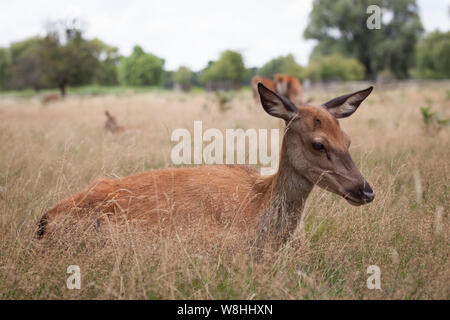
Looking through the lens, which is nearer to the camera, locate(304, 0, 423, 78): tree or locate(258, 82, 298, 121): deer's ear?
locate(258, 82, 298, 121): deer's ear

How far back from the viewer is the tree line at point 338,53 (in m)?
34.6

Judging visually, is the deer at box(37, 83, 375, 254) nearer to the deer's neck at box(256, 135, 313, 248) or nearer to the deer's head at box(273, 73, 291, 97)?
the deer's neck at box(256, 135, 313, 248)

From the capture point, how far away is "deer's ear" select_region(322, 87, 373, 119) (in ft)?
11.3

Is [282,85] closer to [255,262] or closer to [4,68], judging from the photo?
[255,262]

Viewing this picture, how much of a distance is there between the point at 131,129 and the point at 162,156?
358 centimetres

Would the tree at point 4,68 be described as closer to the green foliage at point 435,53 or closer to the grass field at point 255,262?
the green foliage at point 435,53

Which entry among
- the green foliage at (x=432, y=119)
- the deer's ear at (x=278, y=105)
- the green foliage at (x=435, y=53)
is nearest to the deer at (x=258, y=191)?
the deer's ear at (x=278, y=105)

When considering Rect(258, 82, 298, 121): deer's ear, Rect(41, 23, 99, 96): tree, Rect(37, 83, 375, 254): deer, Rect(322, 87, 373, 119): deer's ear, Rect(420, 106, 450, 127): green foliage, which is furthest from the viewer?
Rect(41, 23, 99, 96): tree

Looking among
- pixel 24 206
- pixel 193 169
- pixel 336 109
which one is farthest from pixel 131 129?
pixel 336 109

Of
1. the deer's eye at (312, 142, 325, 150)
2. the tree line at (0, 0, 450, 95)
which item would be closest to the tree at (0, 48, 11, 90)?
the tree line at (0, 0, 450, 95)

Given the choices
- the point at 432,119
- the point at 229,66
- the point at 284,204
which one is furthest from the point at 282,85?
the point at 284,204

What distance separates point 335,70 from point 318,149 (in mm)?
46911

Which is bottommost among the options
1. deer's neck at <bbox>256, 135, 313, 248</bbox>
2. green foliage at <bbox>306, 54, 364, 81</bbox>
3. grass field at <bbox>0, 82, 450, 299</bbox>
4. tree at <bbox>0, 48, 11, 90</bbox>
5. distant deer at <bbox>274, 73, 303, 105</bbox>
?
grass field at <bbox>0, 82, 450, 299</bbox>
